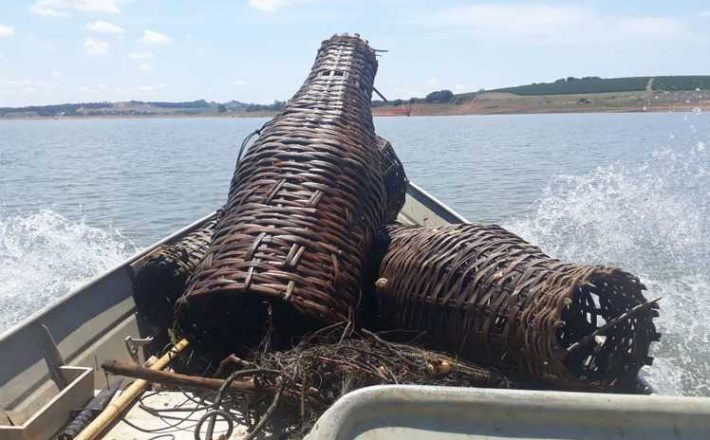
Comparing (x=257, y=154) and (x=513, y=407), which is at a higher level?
(x=257, y=154)

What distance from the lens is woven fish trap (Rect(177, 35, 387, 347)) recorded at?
133 inches

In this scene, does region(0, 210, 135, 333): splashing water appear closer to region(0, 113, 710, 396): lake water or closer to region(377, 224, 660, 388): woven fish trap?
region(0, 113, 710, 396): lake water

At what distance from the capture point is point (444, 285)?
11.2 feet

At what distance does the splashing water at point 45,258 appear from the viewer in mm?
9078

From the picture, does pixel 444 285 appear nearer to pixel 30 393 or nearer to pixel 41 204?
pixel 30 393

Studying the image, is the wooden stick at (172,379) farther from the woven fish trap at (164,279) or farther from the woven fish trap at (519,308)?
the woven fish trap at (164,279)

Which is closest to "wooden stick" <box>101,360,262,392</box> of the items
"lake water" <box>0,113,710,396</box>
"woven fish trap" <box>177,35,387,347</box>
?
"woven fish trap" <box>177,35,387,347</box>

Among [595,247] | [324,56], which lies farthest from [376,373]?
[595,247]

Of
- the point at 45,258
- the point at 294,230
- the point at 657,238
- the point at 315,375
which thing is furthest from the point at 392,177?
the point at 657,238

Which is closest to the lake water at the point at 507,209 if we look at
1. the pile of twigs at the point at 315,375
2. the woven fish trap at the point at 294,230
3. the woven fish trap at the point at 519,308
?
the woven fish trap at the point at 519,308

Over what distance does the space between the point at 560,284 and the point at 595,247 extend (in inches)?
365

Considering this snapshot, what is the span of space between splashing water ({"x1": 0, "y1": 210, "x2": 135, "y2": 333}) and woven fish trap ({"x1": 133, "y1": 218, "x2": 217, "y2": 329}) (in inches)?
162

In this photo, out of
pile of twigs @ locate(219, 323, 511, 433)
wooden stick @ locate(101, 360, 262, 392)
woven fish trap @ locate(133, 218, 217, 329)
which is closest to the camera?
pile of twigs @ locate(219, 323, 511, 433)

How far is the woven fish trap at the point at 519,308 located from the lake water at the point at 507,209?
3.50 m
